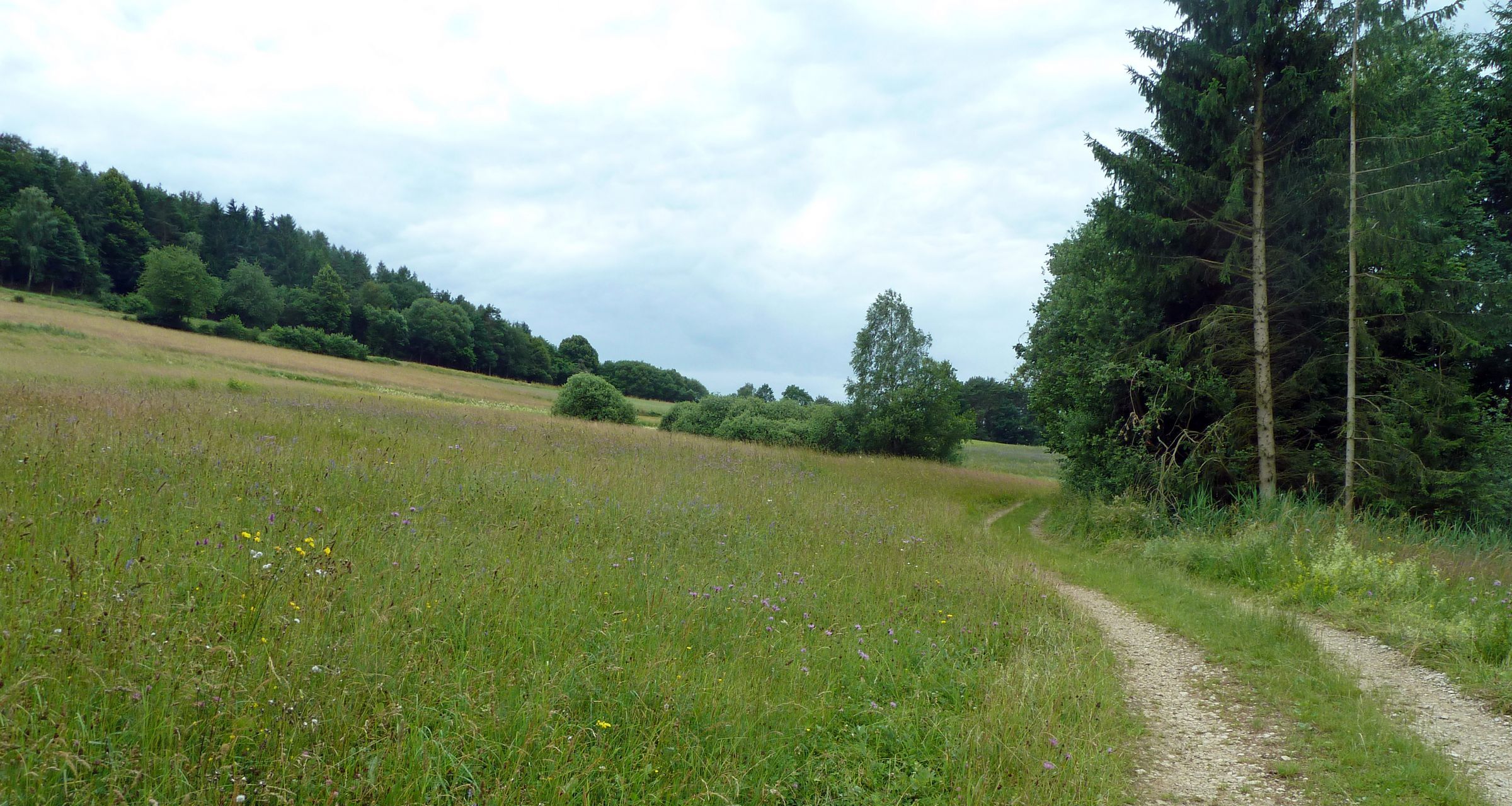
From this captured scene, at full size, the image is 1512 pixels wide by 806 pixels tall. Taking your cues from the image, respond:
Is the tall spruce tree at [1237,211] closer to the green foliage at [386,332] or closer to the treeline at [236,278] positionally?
the treeline at [236,278]

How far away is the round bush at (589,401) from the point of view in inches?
1471

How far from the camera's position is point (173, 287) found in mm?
61844

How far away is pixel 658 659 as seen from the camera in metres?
4.42

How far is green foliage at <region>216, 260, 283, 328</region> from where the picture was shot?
243 feet

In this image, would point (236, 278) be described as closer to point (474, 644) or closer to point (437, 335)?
point (437, 335)

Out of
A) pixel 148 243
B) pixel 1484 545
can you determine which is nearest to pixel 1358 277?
pixel 1484 545

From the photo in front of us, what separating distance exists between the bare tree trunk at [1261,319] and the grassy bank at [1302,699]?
4.78m

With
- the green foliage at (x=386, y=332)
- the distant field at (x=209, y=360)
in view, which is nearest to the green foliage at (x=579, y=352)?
the green foliage at (x=386, y=332)

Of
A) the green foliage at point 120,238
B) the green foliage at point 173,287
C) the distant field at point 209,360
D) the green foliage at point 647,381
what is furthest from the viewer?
the green foliage at point 647,381

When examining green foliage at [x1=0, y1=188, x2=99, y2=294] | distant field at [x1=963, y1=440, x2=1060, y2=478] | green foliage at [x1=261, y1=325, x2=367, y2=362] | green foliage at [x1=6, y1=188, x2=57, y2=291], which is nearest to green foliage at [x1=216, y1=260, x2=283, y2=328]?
green foliage at [x1=261, y1=325, x2=367, y2=362]

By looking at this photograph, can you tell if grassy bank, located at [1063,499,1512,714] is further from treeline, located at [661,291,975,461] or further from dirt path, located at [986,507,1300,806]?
treeline, located at [661,291,975,461]

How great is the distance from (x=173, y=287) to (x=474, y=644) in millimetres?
78143

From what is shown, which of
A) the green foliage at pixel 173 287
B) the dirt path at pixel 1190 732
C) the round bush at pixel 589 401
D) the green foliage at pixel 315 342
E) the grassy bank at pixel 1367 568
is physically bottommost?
the dirt path at pixel 1190 732

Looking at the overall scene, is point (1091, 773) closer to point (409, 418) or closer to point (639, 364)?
point (409, 418)
